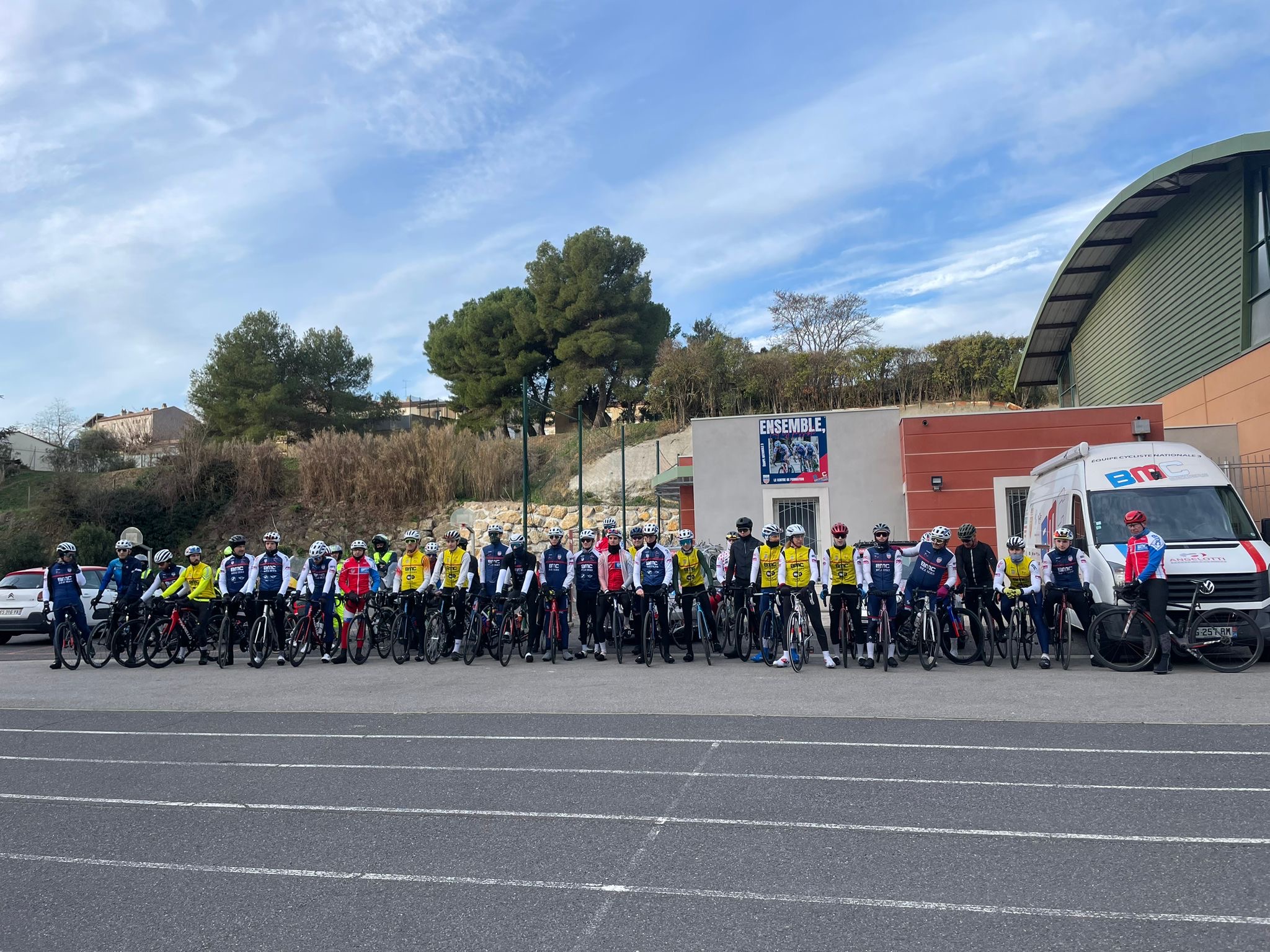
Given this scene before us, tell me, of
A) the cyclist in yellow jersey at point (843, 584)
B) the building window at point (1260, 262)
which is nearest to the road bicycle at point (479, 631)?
the cyclist in yellow jersey at point (843, 584)

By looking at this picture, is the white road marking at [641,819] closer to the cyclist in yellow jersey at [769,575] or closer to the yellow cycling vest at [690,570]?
the cyclist in yellow jersey at [769,575]

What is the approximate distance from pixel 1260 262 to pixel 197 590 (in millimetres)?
20761

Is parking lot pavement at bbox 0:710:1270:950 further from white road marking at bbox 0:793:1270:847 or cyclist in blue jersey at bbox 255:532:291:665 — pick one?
cyclist in blue jersey at bbox 255:532:291:665

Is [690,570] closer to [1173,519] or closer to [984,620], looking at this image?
[984,620]

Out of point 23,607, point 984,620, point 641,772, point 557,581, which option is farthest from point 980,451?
point 23,607

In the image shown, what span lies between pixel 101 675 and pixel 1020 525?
56.4 ft

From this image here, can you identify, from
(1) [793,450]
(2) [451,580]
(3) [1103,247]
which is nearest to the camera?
(2) [451,580]

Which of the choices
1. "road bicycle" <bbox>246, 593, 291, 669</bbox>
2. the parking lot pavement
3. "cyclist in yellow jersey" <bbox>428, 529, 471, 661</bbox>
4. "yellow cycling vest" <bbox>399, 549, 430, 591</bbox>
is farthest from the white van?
"road bicycle" <bbox>246, 593, 291, 669</bbox>

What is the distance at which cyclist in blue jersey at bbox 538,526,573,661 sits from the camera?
14.4m

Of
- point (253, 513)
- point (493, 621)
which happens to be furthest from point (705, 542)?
point (253, 513)

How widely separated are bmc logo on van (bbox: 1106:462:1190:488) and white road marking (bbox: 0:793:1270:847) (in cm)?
931

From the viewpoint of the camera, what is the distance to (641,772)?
7.01m

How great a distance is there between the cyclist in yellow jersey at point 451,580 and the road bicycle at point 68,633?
5.41 meters

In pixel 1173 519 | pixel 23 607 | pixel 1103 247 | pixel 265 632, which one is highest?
pixel 1103 247
